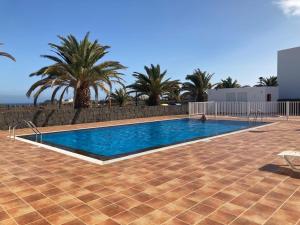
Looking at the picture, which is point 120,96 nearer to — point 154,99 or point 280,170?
point 154,99

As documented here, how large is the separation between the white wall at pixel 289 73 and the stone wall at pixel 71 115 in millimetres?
12504

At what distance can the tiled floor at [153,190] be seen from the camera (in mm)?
3279

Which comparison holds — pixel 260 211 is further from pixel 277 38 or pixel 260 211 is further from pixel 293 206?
pixel 277 38

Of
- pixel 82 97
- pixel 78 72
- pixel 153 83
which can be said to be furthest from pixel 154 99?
pixel 78 72

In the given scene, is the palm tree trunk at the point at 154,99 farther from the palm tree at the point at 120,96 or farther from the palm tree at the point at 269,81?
the palm tree at the point at 269,81

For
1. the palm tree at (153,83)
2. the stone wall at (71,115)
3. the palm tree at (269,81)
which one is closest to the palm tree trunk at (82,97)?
the stone wall at (71,115)

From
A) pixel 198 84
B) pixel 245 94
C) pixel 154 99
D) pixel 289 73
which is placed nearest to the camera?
pixel 154 99

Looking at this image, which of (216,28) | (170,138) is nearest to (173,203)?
(170,138)

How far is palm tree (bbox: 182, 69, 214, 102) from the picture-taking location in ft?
93.4

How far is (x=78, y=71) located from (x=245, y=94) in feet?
52.3

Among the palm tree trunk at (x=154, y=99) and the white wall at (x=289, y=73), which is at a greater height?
the white wall at (x=289, y=73)

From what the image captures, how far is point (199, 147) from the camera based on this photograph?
26.0 ft

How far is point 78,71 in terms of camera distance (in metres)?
15.3

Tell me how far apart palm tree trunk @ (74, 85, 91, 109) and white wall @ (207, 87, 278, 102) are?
14.3 meters
